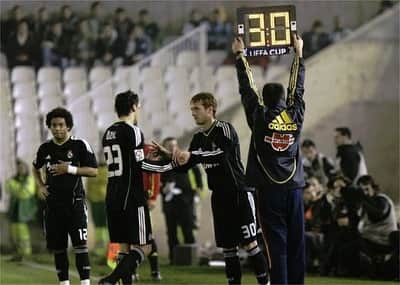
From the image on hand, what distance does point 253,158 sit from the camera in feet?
28.2

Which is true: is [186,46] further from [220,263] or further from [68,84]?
[220,263]

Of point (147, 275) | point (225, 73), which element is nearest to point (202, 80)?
point (225, 73)

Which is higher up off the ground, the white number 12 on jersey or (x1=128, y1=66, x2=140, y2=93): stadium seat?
(x1=128, y1=66, x2=140, y2=93): stadium seat

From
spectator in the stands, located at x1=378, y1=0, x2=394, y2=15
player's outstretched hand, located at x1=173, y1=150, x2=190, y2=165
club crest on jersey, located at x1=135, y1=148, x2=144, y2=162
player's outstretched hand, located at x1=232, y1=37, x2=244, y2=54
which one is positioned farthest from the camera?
spectator in the stands, located at x1=378, y1=0, x2=394, y2=15

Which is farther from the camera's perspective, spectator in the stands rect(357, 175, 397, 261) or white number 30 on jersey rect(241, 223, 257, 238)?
spectator in the stands rect(357, 175, 397, 261)

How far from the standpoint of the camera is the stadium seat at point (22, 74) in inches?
749

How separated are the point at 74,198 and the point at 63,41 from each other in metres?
9.79

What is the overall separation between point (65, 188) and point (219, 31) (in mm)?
9574

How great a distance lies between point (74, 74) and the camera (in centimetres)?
1925

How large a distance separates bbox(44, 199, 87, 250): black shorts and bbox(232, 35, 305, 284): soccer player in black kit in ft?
6.35

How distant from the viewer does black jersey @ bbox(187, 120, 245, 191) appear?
9.23 meters

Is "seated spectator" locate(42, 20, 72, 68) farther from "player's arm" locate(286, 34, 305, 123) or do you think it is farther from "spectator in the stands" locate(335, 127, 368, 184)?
"player's arm" locate(286, 34, 305, 123)

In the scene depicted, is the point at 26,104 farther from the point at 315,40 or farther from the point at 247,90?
the point at 247,90

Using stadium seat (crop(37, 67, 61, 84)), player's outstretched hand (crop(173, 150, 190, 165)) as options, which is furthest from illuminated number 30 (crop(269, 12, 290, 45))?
stadium seat (crop(37, 67, 61, 84))
